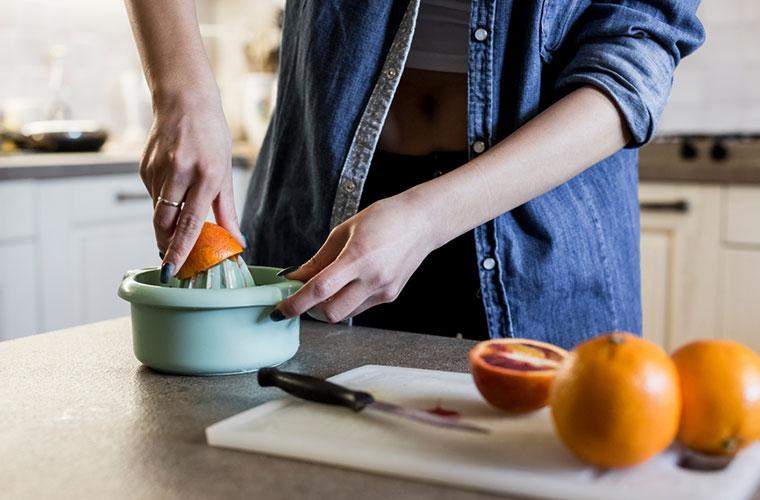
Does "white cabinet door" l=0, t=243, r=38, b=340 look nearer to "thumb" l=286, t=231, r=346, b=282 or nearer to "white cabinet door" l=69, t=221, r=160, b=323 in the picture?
"white cabinet door" l=69, t=221, r=160, b=323

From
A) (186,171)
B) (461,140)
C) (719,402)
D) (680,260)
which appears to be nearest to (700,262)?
(680,260)

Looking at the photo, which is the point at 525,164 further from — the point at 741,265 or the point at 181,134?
the point at 741,265

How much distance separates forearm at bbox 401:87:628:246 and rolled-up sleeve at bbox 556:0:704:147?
2 centimetres

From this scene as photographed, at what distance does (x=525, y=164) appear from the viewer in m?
0.93

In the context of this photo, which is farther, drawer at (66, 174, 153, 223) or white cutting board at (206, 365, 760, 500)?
drawer at (66, 174, 153, 223)

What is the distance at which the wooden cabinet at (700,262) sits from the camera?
242cm

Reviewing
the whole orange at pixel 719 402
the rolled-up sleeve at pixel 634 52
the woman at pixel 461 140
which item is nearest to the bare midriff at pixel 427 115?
the woman at pixel 461 140

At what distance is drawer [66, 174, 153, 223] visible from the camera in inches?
98.9

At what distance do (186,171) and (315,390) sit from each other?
298 mm

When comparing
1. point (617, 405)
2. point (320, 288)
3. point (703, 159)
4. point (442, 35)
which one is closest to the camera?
point (617, 405)

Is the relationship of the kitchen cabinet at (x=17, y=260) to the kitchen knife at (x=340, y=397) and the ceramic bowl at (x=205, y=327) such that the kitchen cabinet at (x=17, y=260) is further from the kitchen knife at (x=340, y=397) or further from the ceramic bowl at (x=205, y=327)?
the kitchen knife at (x=340, y=397)

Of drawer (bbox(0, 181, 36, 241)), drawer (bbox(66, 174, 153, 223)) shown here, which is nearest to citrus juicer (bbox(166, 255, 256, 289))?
drawer (bbox(0, 181, 36, 241))

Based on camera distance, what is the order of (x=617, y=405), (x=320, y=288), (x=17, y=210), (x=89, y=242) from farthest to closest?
(x=89, y=242) → (x=17, y=210) → (x=320, y=288) → (x=617, y=405)

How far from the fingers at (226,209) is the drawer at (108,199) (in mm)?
1658
